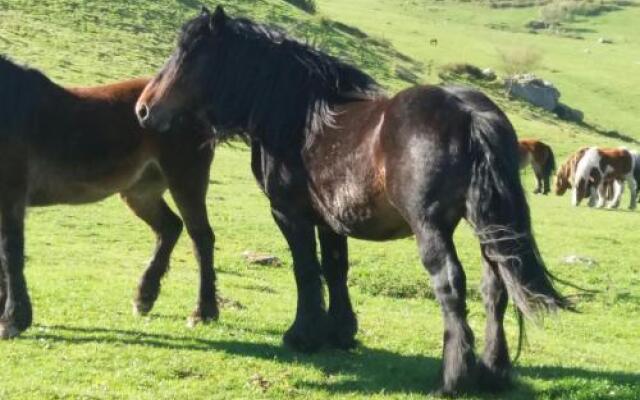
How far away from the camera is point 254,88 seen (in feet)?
28.4

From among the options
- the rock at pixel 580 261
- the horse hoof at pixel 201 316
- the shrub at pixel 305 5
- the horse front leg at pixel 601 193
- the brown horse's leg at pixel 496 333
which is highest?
the shrub at pixel 305 5

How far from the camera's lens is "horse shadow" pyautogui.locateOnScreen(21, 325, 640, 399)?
7684 millimetres

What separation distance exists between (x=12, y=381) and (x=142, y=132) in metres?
3.04

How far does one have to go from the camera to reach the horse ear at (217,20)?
28.0ft

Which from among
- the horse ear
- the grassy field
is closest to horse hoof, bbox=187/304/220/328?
the grassy field

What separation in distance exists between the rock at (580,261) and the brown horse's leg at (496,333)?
11.4 metres

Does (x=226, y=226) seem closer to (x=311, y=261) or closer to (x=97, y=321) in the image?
(x=97, y=321)

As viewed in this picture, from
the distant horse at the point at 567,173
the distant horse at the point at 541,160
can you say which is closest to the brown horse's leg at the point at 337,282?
the distant horse at the point at 567,173

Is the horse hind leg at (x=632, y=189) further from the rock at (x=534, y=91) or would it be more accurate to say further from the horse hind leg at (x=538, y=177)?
the rock at (x=534, y=91)

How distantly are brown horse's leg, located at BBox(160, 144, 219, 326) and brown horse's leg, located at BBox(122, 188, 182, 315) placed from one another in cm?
55

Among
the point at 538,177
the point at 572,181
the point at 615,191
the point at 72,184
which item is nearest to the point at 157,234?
the point at 72,184

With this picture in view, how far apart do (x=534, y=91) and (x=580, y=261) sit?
4030cm

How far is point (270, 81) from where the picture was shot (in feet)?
28.2

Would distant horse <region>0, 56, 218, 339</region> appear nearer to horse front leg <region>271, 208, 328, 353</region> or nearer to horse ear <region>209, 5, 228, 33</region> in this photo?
horse ear <region>209, 5, 228, 33</region>
